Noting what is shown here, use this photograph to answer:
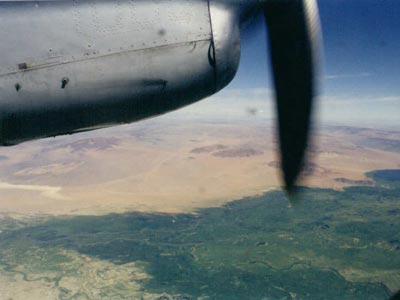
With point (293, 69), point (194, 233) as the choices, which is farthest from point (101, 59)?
point (194, 233)

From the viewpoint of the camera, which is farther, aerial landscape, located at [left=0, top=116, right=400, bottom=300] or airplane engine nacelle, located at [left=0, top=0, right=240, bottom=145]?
aerial landscape, located at [left=0, top=116, right=400, bottom=300]

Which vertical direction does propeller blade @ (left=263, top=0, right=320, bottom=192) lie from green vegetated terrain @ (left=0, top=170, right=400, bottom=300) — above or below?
above

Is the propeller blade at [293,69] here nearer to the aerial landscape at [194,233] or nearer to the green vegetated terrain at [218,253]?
the aerial landscape at [194,233]

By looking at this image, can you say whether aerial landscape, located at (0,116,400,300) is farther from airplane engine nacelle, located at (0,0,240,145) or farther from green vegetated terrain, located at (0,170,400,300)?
airplane engine nacelle, located at (0,0,240,145)

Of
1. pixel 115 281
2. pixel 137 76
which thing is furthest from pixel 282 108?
pixel 115 281

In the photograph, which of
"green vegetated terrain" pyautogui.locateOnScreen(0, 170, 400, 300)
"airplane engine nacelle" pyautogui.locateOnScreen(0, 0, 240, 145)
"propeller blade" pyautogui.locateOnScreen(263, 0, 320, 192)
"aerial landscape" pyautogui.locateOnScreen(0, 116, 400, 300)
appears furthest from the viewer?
"aerial landscape" pyautogui.locateOnScreen(0, 116, 400, 300)

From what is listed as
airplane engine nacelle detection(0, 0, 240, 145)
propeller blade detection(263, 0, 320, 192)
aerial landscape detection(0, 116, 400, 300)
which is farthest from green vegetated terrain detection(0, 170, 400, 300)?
airplane engine nacelle detection(0, 0, 240, 145)

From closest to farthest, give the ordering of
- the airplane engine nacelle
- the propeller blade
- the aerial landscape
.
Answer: the airplane engine nacelle → the propeller blade → the aerial landscape

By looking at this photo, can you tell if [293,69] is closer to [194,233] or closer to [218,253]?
[218,253]
